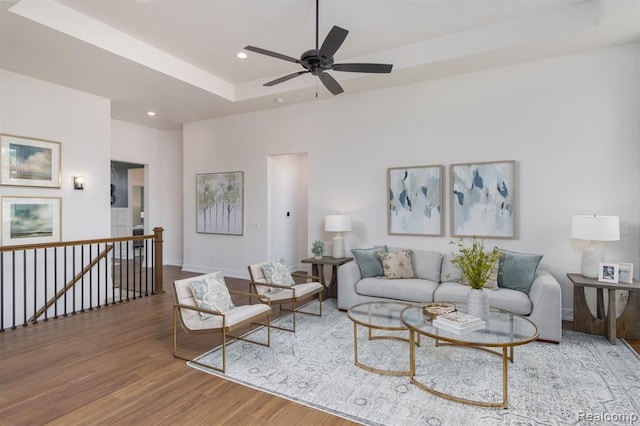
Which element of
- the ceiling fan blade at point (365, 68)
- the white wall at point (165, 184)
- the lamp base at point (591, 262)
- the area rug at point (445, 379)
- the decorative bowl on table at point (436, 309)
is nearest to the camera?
the area rug at point (445, 379)

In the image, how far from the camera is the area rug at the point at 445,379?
237cm

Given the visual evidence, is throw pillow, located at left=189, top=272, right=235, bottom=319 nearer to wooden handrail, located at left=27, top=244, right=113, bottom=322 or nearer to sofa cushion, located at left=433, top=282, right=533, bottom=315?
sofa cushion, located at left=433, top=282, right=533, bottom=315

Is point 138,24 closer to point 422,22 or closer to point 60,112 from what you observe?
point 60,112

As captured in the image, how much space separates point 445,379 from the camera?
2.82 metres

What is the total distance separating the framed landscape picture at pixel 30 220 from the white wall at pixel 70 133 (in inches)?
3.8

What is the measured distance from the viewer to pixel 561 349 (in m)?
3.42

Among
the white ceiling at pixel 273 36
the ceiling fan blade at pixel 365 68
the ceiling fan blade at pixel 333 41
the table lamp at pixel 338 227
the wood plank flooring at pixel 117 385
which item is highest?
the white ceiling at pixel 273 36

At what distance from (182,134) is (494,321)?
752 centimetres

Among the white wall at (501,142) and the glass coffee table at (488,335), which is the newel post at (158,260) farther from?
the glass coffee table at (488,335)

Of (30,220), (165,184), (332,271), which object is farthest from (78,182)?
(332,271)

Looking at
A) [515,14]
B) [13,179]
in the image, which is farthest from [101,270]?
[515,14]

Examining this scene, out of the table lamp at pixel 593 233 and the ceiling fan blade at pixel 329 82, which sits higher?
the ceiling fan blade at pixel 329 82

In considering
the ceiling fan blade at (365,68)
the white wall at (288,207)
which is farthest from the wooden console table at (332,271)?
the ceiling fan blade at (365,68)

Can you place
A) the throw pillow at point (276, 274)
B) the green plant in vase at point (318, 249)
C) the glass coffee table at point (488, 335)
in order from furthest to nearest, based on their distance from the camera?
the green plant in vase at point (318, 249)
the throw pillow at point (276, 274)
the glass coffee table at point (488, 335)
